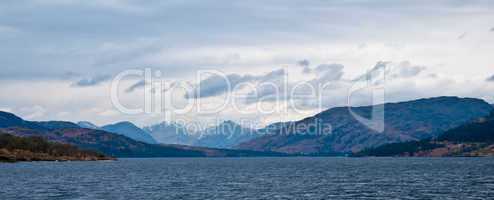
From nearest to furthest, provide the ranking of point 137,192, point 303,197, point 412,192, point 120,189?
point 303,197
point 412,192
point 137,192
point 120,189

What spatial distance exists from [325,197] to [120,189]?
56339 mm

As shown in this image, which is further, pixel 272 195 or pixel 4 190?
pixel 4 190

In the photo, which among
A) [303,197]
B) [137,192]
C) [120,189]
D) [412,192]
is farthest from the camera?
[120,189]

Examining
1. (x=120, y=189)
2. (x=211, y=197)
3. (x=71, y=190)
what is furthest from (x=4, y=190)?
(x=211, y=197)

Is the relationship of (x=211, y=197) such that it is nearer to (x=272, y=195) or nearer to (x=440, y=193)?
(x=272, y=195)

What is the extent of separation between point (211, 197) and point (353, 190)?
36.8 metres

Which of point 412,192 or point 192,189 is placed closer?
point 412,192

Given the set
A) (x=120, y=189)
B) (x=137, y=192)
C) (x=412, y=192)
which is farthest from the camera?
(x=120, y=189)

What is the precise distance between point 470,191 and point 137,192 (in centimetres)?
7640

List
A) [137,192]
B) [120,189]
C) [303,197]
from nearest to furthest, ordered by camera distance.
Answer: [303,197]
[137,192]
[120,189]

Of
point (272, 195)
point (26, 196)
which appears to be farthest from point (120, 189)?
point (272, 195)

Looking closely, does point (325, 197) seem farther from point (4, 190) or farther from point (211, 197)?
point (4, 190)

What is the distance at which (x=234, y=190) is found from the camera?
161000 millimetres

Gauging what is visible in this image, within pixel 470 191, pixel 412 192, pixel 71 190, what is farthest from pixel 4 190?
pixel 470 191
